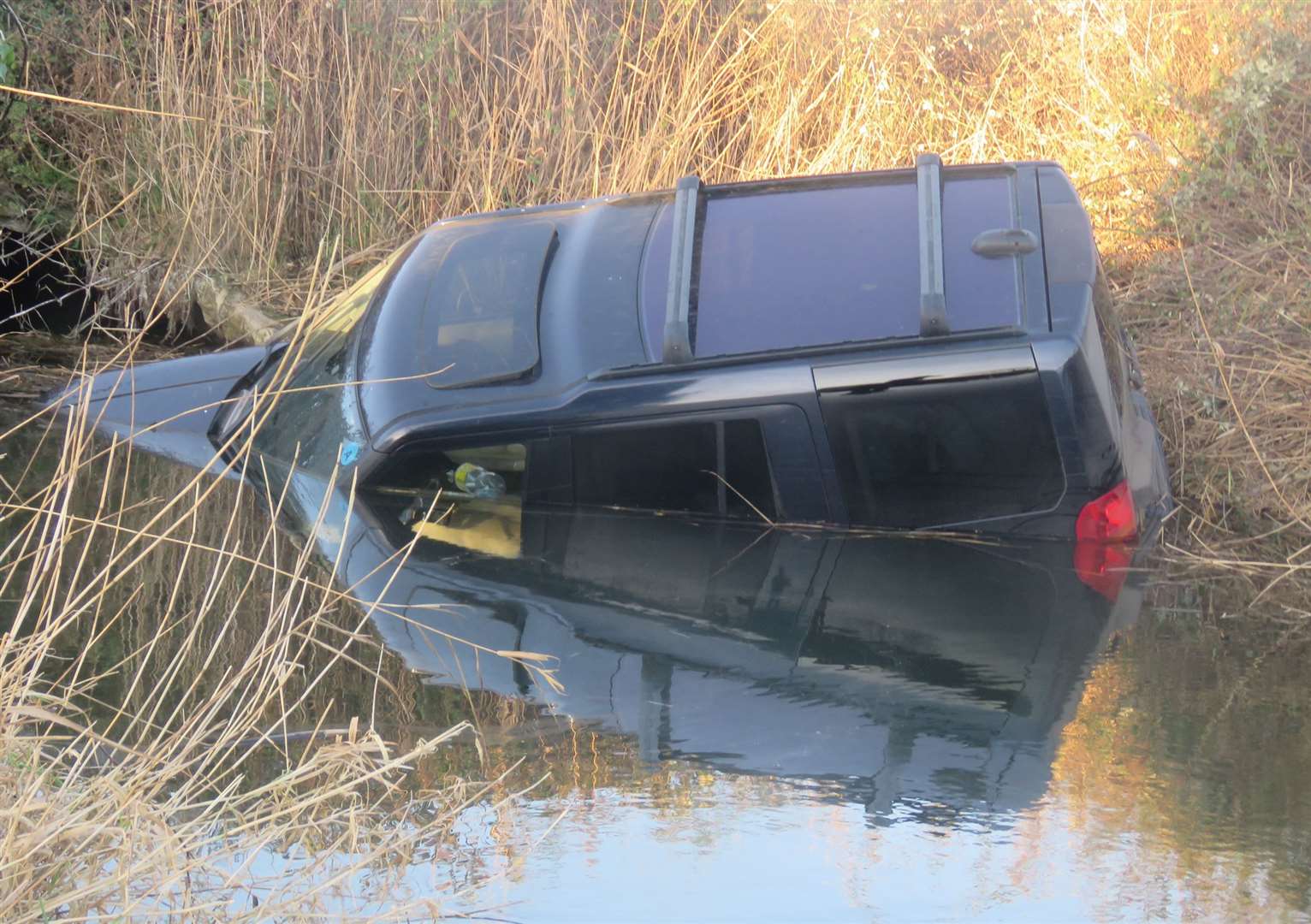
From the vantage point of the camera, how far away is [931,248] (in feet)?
15.0

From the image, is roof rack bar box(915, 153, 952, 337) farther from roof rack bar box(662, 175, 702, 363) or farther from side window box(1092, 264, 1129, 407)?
roof rack bar box(662, 175, 702, 363)

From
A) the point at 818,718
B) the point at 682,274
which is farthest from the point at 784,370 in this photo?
the point at 818,718

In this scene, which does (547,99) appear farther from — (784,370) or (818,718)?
(818,718)

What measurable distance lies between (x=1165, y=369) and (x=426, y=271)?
349 centimetres

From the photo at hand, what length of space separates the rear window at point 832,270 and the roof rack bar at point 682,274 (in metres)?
0.04

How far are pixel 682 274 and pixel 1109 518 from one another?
1.56m

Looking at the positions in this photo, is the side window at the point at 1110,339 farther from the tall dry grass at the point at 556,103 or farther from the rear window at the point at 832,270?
the tall dry grass at the point at 556,103

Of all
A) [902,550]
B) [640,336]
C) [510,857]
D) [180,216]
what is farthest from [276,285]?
[510,857]

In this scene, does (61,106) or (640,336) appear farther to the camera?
(61,106)

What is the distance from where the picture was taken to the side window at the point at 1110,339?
4490 mm

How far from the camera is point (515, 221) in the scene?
532cm

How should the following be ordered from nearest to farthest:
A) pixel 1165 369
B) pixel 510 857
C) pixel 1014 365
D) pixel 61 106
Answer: pixel 510 857, pixel 1014 365, pixel 1165 369, pixel 61 106

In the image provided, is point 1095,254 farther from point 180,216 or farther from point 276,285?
point 180,216

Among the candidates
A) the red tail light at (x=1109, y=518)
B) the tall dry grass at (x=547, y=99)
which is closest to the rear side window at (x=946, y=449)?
the red tail light at (x=1109, y=518)
